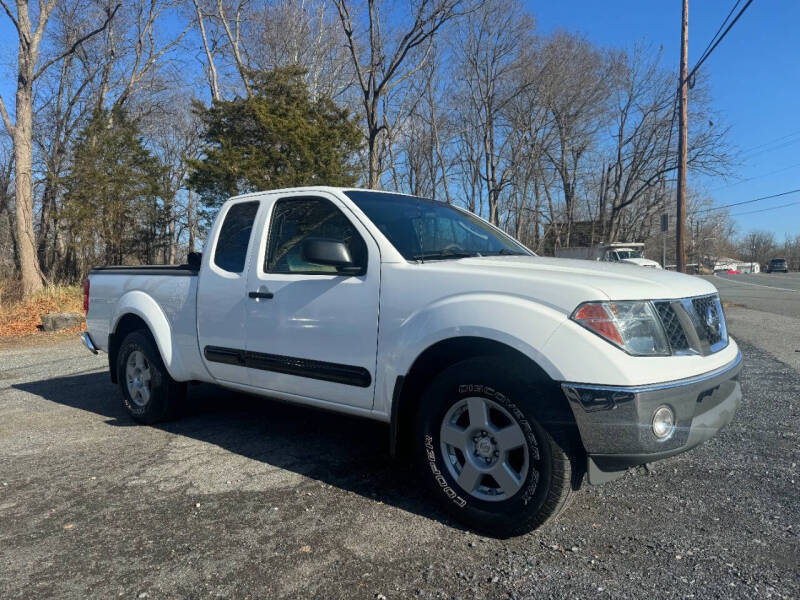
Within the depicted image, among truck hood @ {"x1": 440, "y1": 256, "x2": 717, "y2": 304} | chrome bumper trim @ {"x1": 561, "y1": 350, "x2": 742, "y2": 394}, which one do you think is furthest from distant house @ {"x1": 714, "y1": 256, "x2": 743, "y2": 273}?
chrome bumper trim @ {"x1": 561, "y1": 350, "x2": 742, "y2": 394}

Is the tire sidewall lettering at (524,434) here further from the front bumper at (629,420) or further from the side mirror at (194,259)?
the side mirror at (194,259)

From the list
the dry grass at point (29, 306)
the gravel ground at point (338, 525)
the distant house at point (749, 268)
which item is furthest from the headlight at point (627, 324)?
the distant house at point (749, 268)

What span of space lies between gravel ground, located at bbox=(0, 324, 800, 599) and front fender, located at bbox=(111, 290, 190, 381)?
1.83ft

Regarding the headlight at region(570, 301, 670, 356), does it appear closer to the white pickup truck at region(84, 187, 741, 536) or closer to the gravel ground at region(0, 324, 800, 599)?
the white pickup truck at region(84, 187, 741, 536)

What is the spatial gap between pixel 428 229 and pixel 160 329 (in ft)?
8.11

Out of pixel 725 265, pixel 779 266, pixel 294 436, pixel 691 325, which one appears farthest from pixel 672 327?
pixel 725 265

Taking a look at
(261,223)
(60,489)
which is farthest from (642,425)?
(60,489)

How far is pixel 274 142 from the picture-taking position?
1727 centimetres

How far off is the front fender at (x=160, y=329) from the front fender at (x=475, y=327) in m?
2.20

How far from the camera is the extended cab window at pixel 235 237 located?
167 inches

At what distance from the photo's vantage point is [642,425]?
2.46 m

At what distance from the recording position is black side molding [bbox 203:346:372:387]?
3361mm

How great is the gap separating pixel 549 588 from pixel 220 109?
1827 centimetres

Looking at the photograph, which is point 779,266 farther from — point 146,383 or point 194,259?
point 146,383
